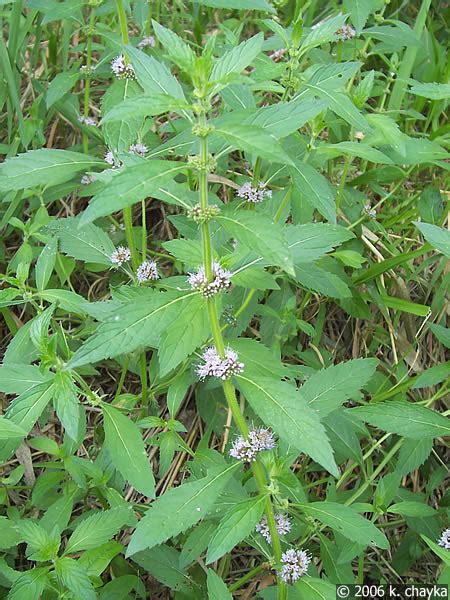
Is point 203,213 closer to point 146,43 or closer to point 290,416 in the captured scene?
point 290,416

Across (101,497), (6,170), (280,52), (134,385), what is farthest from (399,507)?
(280,52)

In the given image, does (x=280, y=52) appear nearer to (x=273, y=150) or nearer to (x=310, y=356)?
(x=310, y=356)

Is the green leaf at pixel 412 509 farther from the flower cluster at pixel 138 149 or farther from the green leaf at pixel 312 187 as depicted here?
the flower cluster at pixel 138 149

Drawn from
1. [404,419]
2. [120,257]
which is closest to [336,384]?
[404,419]

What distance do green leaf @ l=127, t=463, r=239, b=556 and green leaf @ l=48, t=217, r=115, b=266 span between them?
1.08 metres

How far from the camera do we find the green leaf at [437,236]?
84.6 inches

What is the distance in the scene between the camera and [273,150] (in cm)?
159

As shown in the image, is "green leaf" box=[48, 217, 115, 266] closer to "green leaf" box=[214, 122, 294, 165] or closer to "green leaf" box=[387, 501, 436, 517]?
"green leaf" box=[214, 122, 294, 165]

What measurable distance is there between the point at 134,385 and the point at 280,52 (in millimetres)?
1583

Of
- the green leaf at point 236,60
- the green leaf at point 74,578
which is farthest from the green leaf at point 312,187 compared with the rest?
the green leaf at point 74,578

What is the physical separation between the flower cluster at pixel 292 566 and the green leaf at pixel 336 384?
433mm

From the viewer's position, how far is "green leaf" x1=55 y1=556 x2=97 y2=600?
2004 mm

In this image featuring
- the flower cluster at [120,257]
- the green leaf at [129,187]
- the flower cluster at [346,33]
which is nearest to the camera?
the green leaf at [129,187]

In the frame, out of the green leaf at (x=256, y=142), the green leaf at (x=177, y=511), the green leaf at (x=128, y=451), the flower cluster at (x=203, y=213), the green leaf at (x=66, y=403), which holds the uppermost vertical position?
the green leaf at (x=256, y=142)
